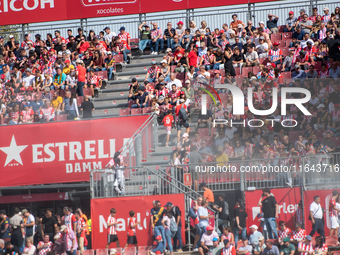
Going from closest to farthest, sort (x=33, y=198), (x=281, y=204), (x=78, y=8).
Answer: (x=281, y=204) → (x=33, y=198) → (x=78, y=8)

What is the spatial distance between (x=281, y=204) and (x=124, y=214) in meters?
4.02

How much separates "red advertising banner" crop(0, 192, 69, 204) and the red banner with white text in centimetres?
890

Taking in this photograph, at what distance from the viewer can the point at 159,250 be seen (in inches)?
515

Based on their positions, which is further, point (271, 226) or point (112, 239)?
point (112, 239)

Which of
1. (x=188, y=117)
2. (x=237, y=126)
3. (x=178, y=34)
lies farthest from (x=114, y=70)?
(x=237, y=126)

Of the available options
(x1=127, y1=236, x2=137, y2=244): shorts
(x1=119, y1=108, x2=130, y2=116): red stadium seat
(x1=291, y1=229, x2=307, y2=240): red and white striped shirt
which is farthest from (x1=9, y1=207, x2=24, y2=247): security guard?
(x1=291, y1=229, x2=307, y2=240): red and white striped shirt

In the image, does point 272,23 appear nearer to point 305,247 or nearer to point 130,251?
point 305,247

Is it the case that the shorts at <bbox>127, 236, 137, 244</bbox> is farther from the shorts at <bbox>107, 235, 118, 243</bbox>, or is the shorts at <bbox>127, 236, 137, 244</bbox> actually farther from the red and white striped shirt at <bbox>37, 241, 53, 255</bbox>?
the red and white striped shirt at <bbox>37, 241, 53, 255</bbox>

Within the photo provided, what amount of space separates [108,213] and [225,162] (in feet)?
11.1

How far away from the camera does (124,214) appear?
1371 cm

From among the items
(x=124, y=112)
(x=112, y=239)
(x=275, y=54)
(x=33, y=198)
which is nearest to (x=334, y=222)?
(x=112, y=239)

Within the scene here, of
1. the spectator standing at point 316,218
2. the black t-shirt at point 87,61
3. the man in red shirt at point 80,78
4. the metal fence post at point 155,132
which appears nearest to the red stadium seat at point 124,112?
the metal fence post at point 155,132

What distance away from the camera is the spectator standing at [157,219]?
13.2m

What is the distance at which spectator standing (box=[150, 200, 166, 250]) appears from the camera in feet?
43.2
